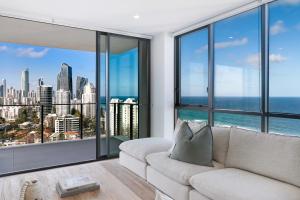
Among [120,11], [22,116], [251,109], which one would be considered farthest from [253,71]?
[22,116]

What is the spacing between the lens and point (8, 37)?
443 centimetres

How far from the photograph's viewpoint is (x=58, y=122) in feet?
17.9

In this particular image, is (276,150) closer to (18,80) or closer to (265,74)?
(265,74)

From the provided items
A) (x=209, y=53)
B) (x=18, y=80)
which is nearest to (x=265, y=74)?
(x=209, y=53)

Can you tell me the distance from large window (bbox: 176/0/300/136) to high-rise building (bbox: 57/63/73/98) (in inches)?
124

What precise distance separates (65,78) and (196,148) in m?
4.31

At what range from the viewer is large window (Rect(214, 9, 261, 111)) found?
3.01 meters

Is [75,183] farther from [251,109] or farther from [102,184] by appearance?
[251,109]

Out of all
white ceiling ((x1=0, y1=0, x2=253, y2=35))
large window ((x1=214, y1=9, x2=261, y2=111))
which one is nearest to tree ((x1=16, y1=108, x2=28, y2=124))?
white ceiling ((x1=0, y1=0, x2=253, y2=35))

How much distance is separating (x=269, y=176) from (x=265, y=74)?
1.40m

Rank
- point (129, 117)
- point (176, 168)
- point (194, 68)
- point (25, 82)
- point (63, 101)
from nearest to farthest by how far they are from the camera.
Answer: point (176, 168) → point (194, 68) → point (129, 117) → point (25, 82) → point (63, 101)

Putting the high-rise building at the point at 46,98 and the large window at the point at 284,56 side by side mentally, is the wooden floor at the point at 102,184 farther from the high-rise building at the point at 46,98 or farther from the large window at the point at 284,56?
the high-rise building at the point at 46,98

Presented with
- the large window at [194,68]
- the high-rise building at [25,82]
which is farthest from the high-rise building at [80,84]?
the large window at [194,68]

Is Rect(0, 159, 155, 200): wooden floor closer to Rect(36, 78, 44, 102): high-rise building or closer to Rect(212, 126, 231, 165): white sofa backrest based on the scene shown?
Rect(212, 126, 231, 165): white sofa backrest
